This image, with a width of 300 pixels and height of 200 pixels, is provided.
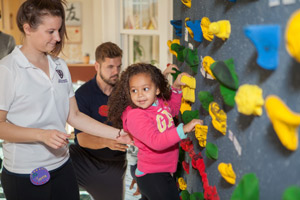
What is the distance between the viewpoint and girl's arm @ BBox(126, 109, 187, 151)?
1.29 metres

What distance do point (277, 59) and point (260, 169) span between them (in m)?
0.25

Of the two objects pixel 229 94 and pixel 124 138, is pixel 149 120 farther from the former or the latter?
pixel 229 94

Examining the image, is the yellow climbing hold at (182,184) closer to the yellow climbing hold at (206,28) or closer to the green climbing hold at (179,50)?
the green climbing hold at (179,50)

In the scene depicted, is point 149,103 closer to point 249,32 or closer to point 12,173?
point 12,173

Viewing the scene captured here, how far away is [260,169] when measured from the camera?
0.79 meters

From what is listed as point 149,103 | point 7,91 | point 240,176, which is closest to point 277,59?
point 240,176

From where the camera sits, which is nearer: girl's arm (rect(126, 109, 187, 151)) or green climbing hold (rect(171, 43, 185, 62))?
girl's arm (rect(126, 109, 187, 151))

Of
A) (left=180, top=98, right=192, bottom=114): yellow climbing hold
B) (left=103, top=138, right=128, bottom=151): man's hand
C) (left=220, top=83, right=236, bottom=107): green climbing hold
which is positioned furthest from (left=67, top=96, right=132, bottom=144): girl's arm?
(left=220, top=83, right=236, bottom=107): green climbing hold

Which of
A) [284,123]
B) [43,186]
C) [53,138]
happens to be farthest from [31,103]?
[284,123]

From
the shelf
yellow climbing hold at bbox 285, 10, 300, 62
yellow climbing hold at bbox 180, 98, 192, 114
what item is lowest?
yellow climbing hold at bbox 180, 98, 192, 114

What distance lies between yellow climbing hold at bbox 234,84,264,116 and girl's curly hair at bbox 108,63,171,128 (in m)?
0.74

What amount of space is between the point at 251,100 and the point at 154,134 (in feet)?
2.15

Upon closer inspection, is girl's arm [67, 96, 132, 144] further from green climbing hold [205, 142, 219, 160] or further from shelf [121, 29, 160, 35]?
shelf [121, 29, 160, 35]

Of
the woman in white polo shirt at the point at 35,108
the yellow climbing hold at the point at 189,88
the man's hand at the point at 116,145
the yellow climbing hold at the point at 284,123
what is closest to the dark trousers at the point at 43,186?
the woman in white polo shirt at the point at 35,108
